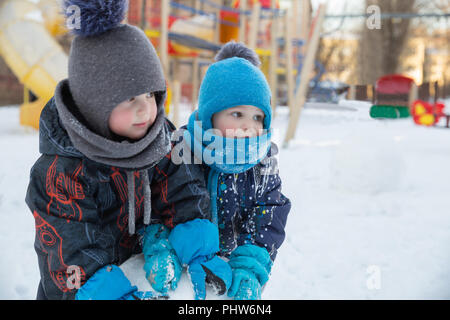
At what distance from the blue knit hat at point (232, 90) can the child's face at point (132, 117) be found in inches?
9.1

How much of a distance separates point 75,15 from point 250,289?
80 centimetres

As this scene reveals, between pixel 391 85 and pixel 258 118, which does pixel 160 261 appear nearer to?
pixel 258 118

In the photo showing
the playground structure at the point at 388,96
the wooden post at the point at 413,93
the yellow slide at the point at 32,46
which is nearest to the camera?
the playground structure at the point at 388,96

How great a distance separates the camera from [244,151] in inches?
42.3

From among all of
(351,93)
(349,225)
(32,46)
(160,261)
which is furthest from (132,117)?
(32,46)

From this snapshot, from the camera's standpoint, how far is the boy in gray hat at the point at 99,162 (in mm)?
888

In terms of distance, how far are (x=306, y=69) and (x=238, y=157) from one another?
3.74 metres

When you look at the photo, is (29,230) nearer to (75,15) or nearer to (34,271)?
(34,271)

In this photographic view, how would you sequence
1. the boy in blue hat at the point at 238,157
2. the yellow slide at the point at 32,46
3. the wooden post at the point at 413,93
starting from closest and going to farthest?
1. the boy in blue hat at the point at 238,157
2. the yellow slide at the point at 32,46
3. the wooden post at the point at 413,93

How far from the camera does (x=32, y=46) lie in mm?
4766

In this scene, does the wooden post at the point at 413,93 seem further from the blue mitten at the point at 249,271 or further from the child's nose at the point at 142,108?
the child's nose at the point at 142,108

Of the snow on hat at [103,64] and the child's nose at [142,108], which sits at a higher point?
the snow on hat at [103,64]

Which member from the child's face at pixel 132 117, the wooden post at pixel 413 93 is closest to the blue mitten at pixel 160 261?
the child's face at pixel 132 117

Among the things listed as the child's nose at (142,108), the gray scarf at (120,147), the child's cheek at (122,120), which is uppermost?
the child's nose at (142,108)
